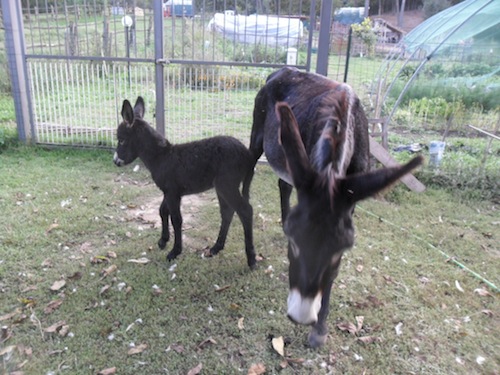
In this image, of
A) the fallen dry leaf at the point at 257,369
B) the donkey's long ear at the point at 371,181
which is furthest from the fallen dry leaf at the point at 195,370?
the donkey's long ear at the point at 371,181

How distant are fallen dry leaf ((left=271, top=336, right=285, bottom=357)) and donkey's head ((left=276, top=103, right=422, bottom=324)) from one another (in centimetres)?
106

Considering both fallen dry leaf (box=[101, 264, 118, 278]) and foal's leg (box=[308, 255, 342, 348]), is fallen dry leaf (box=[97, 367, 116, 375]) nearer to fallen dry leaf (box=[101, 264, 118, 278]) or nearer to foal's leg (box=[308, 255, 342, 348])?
fallen dry leaf (box=[101, 264, 118, 278])

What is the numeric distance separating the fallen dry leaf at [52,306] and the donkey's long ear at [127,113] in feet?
6.63

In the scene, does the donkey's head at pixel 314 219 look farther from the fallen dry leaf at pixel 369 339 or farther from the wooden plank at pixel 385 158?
the wooden plank at pixel 385 158

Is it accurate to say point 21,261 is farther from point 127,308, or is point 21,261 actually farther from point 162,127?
point 162,127

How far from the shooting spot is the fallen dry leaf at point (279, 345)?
10.0 ft

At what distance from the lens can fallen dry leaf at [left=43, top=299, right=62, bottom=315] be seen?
3.40 metres

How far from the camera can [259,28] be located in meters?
6.48

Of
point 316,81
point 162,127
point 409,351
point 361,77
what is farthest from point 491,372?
point 361,77

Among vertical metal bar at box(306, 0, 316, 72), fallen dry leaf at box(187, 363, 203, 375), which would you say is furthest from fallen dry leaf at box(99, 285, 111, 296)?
vertical metal bar at box(306, 0, 316, 72)

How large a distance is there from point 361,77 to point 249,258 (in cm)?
881

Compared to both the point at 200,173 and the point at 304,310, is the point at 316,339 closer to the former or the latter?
the point at 304,310

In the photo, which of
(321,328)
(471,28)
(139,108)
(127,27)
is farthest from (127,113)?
(471,28)

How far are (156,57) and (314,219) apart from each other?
17.8 feet
